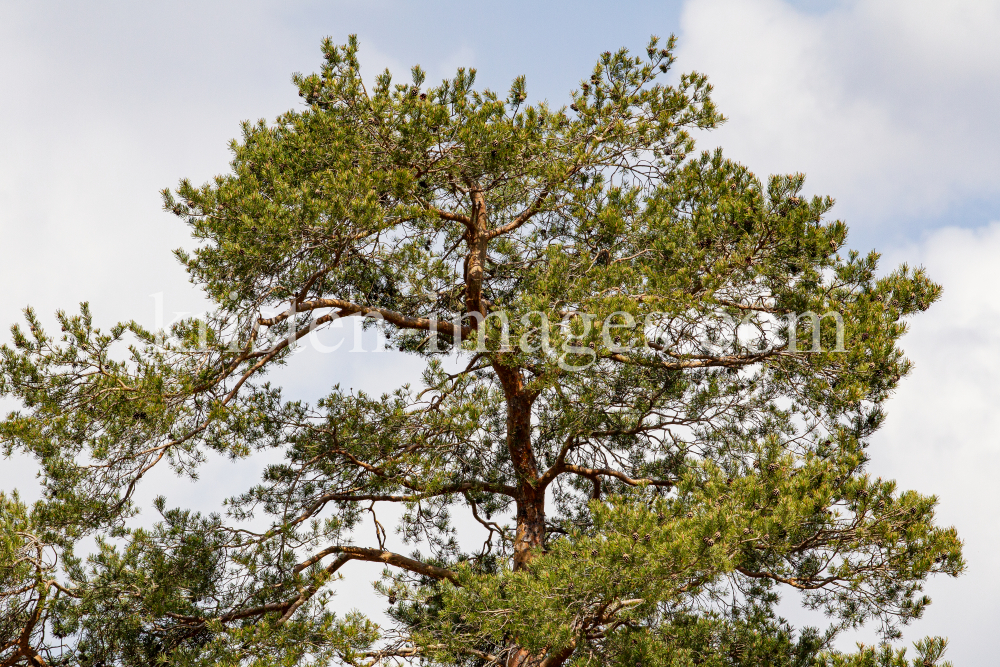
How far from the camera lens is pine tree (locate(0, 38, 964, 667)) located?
582 centimetres

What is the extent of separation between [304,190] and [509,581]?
2840 mm

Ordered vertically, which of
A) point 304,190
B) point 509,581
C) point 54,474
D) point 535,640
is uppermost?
point 304,190

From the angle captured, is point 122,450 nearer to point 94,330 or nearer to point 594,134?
point 94,330

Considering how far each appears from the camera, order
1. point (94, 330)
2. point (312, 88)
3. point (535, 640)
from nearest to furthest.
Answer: point (535, 640) → point (94, 330) → point (312, 88)

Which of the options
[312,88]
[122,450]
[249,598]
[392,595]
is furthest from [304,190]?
[249,598]

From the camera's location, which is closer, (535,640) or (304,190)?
(535,640)

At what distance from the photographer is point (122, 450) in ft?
21.7

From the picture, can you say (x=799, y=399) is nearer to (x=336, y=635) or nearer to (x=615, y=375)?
(x=615, y=375)

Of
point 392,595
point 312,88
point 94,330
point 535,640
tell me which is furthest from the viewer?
point 312,88

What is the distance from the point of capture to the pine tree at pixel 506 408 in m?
5.82

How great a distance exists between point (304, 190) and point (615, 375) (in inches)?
107

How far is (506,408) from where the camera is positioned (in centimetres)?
822

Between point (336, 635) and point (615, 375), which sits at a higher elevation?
point (615, 375)

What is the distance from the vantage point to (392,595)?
6387mm
